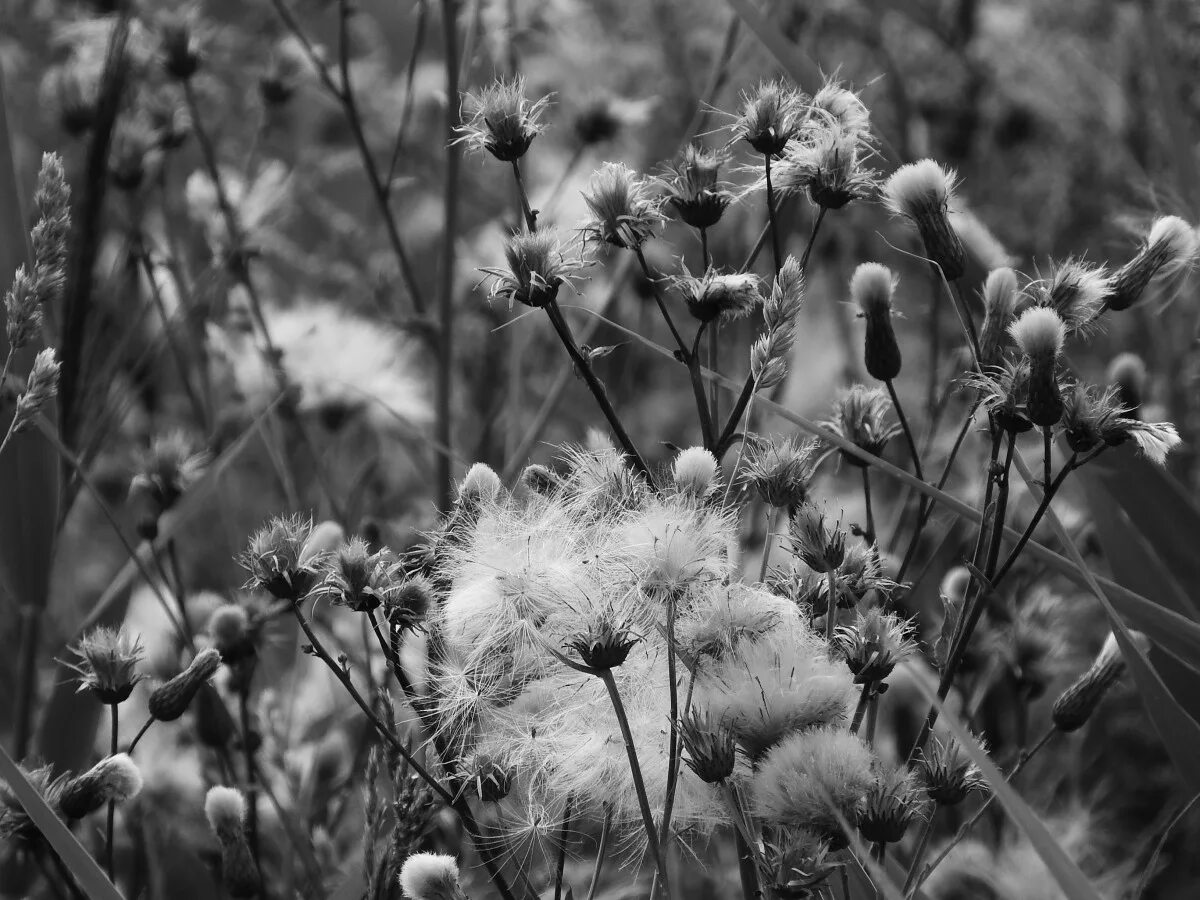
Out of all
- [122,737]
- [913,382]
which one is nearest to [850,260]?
[913,382]

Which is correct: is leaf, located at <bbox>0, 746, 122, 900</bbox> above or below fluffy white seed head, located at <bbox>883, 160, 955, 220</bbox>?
below

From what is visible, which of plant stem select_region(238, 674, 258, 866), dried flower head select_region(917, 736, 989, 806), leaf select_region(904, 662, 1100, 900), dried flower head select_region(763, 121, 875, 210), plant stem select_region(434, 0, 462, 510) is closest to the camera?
leaf select_region(904, 662, 1100, 900)

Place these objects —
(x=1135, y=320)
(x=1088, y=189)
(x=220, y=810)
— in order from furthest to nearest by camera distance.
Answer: (x=1088, y=189) < (x=1135, y=320) < (x=220, y=810)

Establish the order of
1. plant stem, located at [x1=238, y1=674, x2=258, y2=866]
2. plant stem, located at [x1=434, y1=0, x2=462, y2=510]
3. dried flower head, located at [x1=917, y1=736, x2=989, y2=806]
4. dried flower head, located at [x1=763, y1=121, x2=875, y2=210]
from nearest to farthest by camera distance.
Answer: dried flower head, located at [x1=917, y1=736, x2=989, y2=806], dried flower head, located at [x1=763, y1=121, x2=875, y2=210], plant stem, located at [x1=238, y1=674, x2=258, y2=866], plant stem, located at [x1=434, y1=0, x2=462, y2=510]

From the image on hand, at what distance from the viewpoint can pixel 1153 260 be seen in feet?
3.06

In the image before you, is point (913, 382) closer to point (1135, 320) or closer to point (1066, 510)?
Answer: point (1135, 320)

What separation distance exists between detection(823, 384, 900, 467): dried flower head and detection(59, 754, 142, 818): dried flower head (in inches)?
21.4

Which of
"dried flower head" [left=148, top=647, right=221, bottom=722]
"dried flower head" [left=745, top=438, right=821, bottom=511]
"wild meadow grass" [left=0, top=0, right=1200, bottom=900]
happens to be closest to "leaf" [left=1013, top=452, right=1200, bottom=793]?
"wild meadow grass" [left=0, top=0, right=1200, bottom=900]

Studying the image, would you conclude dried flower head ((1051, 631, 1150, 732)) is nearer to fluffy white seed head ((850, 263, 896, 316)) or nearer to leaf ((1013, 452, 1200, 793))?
leaf ((1013, 452, 1200, 793))

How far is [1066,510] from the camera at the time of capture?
1.83 m

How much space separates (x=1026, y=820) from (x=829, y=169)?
17.3 inches

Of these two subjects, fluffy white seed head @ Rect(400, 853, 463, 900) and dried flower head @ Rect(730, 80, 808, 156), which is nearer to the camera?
fluffy white seed head @ Rect(400, 853, 463, 900)

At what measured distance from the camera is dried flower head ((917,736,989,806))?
81 cm

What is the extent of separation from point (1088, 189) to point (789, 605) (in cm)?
283
